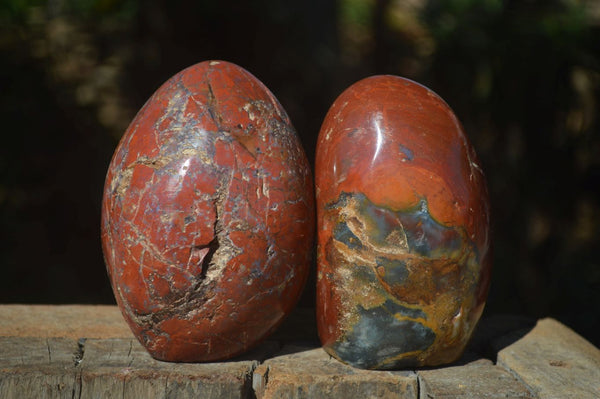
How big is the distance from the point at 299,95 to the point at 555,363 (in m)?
2.94

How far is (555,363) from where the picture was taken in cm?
262

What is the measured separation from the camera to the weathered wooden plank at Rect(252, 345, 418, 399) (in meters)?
2.32

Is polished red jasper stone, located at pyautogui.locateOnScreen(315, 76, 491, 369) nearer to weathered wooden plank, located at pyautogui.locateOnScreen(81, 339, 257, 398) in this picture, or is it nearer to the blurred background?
weathered wooden plank, located at pyautogui.locateOnScreen(81, 339, 257, 398)

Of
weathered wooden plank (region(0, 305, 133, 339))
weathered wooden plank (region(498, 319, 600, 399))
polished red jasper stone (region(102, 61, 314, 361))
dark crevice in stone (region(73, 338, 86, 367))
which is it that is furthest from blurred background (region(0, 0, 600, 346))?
→ polished red jasper stone (region(102, 61, 314, 361))

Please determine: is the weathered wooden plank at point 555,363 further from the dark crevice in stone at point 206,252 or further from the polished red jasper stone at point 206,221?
the dark crevice in stone at point 206,252

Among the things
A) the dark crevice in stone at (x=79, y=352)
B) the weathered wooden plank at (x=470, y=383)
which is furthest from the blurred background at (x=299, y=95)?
the dark crevice in stone at (x=79, y=352)

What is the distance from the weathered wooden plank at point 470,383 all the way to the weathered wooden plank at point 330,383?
0.06m

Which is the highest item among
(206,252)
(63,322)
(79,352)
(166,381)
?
(206,252)

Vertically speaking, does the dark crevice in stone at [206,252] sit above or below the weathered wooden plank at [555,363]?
above

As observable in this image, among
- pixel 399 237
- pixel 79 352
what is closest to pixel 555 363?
pixel 399 237

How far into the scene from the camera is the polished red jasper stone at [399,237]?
235 cm

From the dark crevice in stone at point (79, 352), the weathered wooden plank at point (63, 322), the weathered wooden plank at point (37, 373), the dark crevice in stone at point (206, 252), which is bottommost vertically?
the weathered wooden plank at point (63, 322)

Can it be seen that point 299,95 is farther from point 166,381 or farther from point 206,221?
point 166,381

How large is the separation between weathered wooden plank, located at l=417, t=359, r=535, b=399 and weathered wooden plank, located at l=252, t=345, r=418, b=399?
0.06m
